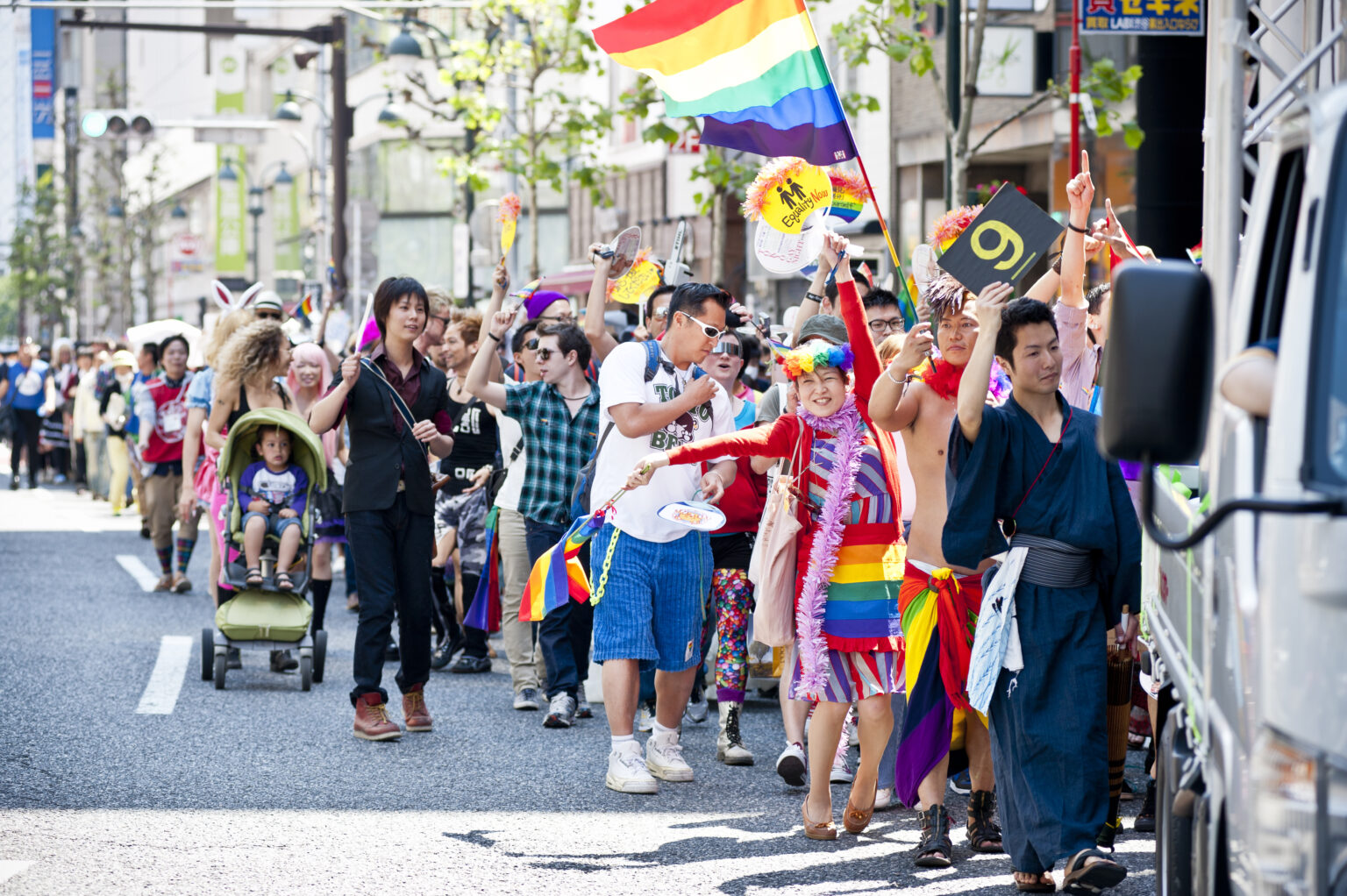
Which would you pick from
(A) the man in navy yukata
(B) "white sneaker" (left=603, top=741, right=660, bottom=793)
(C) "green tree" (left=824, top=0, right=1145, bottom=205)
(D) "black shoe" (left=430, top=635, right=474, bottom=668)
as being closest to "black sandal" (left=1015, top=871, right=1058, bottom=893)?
(A) the man in navy yukata

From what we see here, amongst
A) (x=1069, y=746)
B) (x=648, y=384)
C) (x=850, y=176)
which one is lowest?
(x=1069, y=746)

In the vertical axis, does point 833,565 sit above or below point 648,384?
below

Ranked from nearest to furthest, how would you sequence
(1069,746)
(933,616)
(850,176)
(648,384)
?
(1069,746)
(933,616)
(648,384)
(850,176)

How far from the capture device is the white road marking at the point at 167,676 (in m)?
9.26

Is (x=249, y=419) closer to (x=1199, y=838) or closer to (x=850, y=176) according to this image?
(x=850, y=176)

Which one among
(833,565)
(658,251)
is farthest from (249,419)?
(658,251)

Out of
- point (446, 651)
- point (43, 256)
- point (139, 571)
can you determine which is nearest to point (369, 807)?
point (446, 651)

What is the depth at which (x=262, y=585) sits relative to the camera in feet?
32.7

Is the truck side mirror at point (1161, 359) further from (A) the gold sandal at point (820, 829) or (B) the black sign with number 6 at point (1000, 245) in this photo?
(A) the gold sandal at point (820, 829)

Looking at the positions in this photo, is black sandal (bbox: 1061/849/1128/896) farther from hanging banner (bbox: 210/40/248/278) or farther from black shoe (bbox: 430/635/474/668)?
hanging banner (bbox: 210/40/248/278)

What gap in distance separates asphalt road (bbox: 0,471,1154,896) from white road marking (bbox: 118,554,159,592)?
Answer: 13.7 ft

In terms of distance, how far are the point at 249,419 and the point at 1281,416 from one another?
769cm

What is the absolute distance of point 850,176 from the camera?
331 inches

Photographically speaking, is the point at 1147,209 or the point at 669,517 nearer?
the point at 669,517
